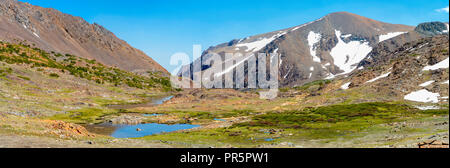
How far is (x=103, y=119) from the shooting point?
319 ft

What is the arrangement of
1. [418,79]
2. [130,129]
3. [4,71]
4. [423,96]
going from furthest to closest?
[4,71] → [418,79] → [423,96] → [130,129]

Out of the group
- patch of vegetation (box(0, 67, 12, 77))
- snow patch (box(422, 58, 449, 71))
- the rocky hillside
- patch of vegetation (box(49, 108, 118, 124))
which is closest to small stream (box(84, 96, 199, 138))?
patch of vegetation (box(49, 108, 118, 124))

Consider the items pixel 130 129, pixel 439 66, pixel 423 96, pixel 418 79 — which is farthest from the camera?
pixel 439 66

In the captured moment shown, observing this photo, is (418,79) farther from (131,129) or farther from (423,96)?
(131,129)

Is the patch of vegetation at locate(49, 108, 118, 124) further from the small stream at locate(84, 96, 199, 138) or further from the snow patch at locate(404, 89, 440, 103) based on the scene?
the snow patch at locate(404, 89, 440, 103)

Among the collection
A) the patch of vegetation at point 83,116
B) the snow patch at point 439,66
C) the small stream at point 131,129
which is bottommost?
the small stream at point 131,129

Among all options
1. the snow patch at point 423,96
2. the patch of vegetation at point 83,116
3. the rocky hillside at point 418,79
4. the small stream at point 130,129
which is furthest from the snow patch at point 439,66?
the patch of vegetation at point 83,116

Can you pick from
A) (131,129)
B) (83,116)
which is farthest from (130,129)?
(83,116)

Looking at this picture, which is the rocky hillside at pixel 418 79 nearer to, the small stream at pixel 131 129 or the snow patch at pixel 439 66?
the snow patch at pixel 439 66

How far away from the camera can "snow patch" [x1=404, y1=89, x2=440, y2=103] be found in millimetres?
99056

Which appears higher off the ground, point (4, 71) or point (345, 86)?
point (4, 71)

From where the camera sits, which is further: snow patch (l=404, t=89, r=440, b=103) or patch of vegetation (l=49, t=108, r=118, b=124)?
snow patch (l=404, t=89, r=440, b=103)

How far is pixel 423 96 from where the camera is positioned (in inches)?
4077

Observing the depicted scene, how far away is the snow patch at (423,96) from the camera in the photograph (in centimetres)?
9906
